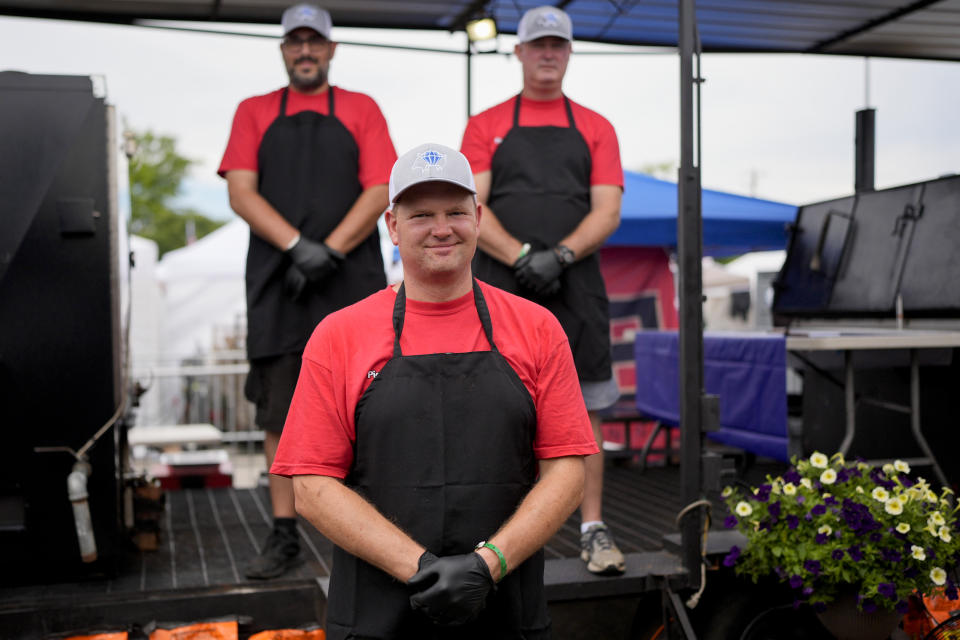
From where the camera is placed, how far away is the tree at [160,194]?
132 ft

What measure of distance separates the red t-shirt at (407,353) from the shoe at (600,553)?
130 cm

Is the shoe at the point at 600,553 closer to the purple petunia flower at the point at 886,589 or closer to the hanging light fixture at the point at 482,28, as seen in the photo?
the purple petunia flower at the point at 886,589

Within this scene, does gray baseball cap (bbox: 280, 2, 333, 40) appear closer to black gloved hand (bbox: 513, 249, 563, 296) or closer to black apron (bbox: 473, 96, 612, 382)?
black apron (bbox: 473, 96, 612, 382)

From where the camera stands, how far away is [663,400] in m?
6.51

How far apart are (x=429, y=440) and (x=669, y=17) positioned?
5527 mm

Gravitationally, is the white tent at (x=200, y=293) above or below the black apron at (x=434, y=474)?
above

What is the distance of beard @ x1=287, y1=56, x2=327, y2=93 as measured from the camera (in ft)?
12.4

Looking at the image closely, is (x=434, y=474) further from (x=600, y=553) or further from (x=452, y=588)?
(x=600, y=553)

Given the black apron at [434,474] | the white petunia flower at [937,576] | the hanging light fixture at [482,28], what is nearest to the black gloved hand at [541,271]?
the black apron at [434,474]

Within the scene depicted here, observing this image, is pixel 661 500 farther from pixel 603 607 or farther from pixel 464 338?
pixel 464 338

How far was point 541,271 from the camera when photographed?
346 cm

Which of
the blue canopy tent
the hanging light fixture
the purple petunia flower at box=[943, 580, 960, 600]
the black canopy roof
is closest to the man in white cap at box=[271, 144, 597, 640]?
the purple petunia flower at box=[943, 580, 960, 600]

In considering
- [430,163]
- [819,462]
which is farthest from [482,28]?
[430,163]

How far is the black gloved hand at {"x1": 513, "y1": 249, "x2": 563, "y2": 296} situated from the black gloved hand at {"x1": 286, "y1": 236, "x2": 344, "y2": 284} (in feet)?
2.35
